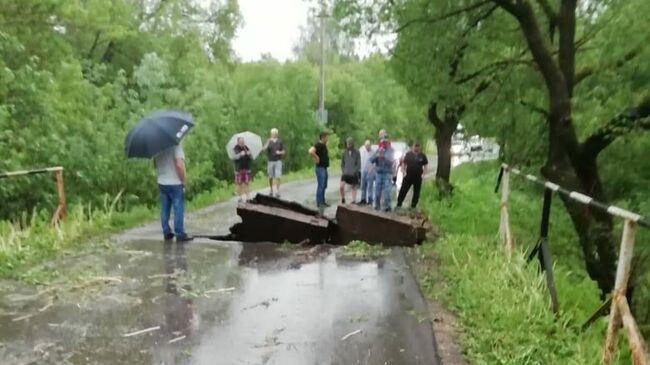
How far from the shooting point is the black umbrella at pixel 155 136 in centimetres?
1021

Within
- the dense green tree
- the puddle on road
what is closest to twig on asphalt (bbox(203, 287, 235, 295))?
the puddle on road

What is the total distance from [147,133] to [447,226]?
6.15 meters

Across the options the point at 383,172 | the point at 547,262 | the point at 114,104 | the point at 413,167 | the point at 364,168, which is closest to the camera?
the point at 547,262

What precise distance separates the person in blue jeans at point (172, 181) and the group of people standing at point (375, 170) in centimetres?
518

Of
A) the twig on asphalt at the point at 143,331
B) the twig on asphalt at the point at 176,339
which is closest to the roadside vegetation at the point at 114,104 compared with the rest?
→ the twig on asphalt at the point at 143,331

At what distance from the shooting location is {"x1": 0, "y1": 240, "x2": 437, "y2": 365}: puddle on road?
566 centimetres

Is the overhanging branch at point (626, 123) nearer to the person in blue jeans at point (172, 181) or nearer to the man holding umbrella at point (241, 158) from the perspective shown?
the person in blue jeans at point (172, 181)

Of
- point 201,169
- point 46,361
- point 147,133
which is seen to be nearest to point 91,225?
point 147,133

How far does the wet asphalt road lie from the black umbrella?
1.44m

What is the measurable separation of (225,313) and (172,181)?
14.1 ft

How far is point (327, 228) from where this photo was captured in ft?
37.7

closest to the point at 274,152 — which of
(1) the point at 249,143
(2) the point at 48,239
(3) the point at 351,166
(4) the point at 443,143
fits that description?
(1) the point at 249,143

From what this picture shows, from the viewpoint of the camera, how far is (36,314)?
6.87 meters

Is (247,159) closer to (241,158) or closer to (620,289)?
(241,158)
